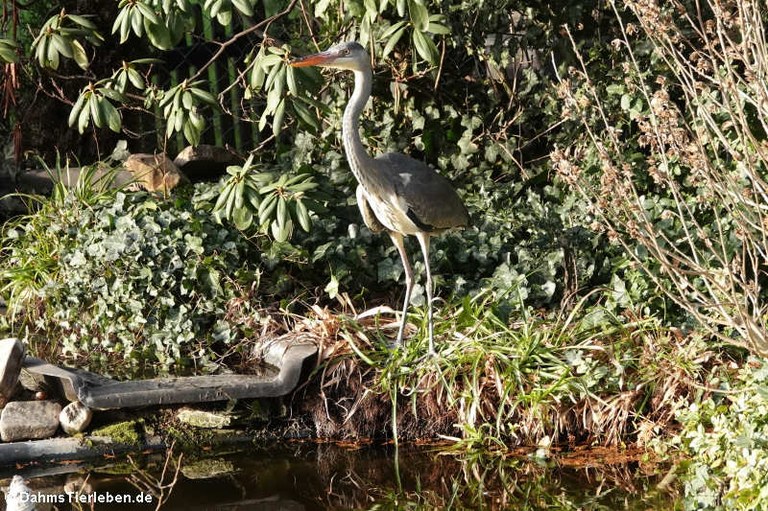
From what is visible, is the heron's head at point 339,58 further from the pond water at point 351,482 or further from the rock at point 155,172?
the rock at point 155,172

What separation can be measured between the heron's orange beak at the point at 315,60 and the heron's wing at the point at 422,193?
583 millimetres

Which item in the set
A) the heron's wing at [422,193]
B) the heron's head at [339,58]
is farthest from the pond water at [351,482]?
the heron's head at [339,58]

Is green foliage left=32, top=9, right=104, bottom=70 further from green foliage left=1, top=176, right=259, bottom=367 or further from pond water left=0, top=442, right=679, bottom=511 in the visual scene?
pond water left=0, top=442, right=679, bottom=511

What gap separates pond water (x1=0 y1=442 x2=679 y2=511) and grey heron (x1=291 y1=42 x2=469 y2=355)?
76 centimetres

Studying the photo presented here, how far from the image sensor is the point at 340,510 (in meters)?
4.66

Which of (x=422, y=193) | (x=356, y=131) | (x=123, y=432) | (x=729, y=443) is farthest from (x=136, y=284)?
(x=729, y=443)

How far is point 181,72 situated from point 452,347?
485 cm

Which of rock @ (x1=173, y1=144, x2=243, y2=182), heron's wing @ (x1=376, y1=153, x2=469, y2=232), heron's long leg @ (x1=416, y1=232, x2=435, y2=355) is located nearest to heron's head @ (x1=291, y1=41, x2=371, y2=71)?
heron's wing @ (x1=376, y1=153, x2=469, y2=232)

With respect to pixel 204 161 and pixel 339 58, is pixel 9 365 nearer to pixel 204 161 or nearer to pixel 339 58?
pixel 339 58

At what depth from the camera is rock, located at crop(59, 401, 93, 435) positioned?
5.45m

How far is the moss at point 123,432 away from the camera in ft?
17.9

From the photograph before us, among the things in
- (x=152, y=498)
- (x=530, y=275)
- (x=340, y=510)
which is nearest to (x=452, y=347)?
(x=530, y=275)

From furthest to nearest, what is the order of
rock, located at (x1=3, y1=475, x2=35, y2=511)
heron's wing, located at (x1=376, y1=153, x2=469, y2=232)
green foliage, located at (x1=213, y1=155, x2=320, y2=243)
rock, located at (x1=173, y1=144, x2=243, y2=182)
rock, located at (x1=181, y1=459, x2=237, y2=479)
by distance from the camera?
rock, located at (x1=173, y1=144, x2=243, y2=182) → green foliage, located at (x1=213, y1=155, x2=320, y2=243) → heron's wing, located at (x1=376, y1=153, x2=469, y2=232) → rock, located at (x1=181, y1=459, x2=237, y2=479) → rock, located at (x1=3, y1=475, x2=35, y2=511)

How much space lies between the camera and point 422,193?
570cm
